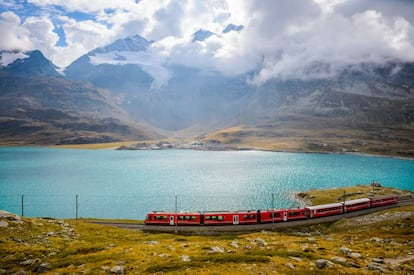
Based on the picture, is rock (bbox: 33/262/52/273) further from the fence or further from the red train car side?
the red train car side

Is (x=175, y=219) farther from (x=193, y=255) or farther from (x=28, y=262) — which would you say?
(x=28, y=262)

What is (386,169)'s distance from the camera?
18625cm

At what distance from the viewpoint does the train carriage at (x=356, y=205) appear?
70.7 m

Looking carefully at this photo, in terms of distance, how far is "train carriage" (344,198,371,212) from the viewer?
232 feet

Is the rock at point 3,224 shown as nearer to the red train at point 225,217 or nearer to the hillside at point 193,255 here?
the hillside at point 193,255

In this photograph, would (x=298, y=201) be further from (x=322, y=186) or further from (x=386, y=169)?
(x=386, y=169)

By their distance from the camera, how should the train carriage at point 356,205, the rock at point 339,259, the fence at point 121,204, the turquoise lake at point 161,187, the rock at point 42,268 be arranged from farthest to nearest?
1. the turquoise lake at point 161,187
2. the fence at point 121,204
3. the train carriage at point 356,205
4. the rock at point 339,259
5. the rock at point 42,268

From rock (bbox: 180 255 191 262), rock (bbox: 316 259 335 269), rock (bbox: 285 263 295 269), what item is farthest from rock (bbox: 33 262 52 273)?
rock (bbox: 316 259 335 269)

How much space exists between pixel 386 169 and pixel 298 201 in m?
118

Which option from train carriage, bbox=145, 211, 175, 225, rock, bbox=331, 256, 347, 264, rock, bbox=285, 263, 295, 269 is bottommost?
train carriage, bbox=145, 211, 175, 225

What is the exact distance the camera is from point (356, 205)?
71.9 metres

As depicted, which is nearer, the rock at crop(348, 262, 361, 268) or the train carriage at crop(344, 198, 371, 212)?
the rock at crop(348, 262, 361, 268)

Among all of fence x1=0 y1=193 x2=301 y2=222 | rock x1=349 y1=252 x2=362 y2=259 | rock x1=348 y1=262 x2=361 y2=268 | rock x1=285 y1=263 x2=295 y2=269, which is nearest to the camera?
rock x1=285 y1=263 x2=295 y2=269

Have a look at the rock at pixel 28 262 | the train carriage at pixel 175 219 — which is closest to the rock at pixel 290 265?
the rock at pixel 28 262
